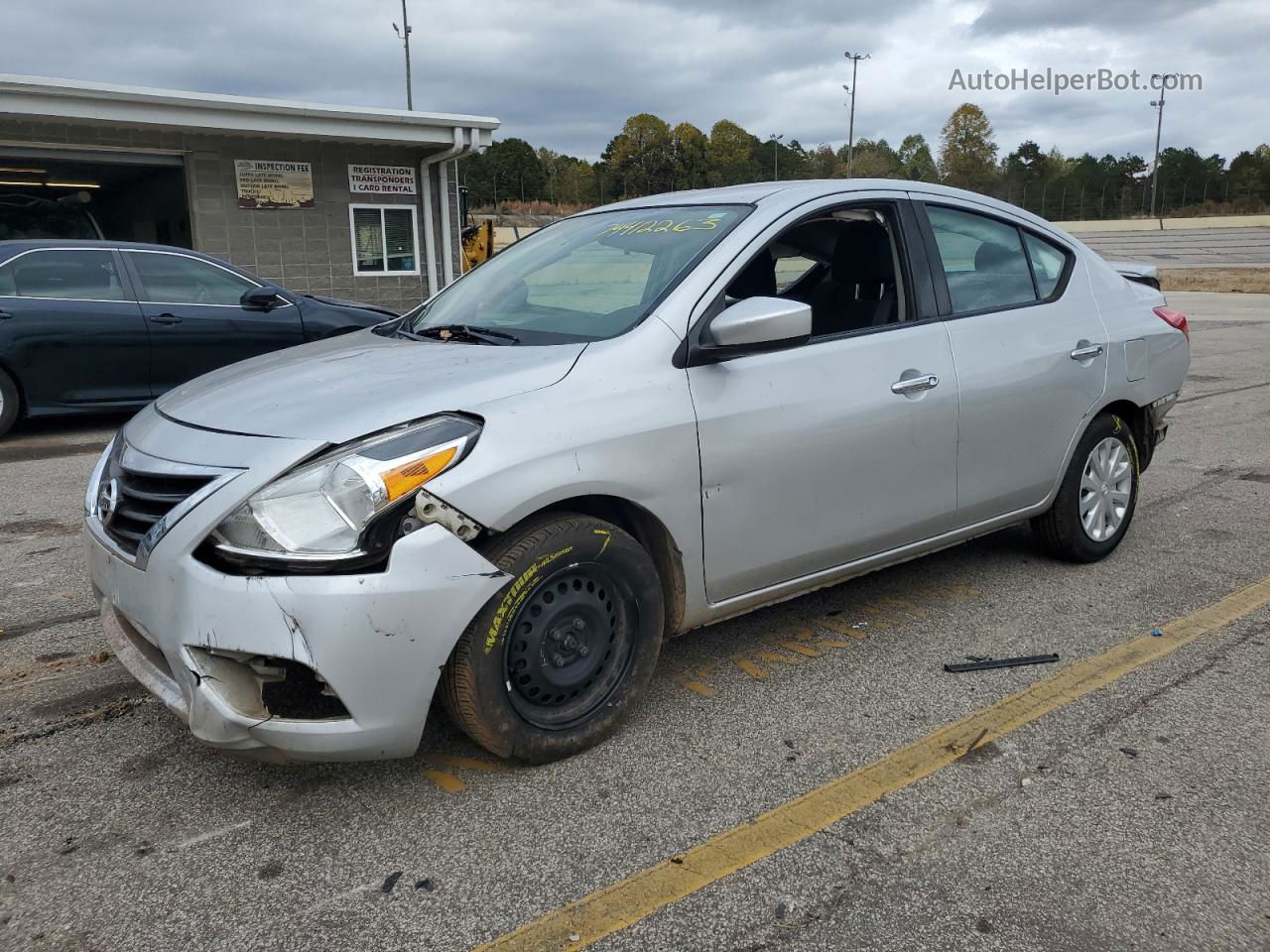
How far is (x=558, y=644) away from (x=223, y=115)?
14.1 metres

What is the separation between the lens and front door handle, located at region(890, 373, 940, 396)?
11.8 feet

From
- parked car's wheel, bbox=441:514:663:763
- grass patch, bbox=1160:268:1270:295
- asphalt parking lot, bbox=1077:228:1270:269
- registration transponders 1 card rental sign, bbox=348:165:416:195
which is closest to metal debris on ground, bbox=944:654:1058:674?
parked car's wheel, bbox=441:514:663:763

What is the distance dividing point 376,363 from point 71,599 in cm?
215

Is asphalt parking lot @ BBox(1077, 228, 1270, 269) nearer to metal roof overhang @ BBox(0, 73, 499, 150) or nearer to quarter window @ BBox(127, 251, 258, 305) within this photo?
metal roof overhang @ BBox(0, 73, 499, 150)

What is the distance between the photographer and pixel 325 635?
243 centimetres

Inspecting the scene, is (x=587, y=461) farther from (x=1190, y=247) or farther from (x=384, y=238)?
(x=1190, y=247)

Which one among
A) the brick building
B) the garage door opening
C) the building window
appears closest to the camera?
the brick building

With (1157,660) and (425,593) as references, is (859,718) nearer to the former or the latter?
(1157,660)

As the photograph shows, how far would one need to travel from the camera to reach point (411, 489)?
2.52 m

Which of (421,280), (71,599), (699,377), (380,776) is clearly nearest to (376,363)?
(699,377)

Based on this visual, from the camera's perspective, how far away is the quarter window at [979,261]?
4.03m

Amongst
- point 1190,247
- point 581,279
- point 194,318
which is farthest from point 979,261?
point 1190,247

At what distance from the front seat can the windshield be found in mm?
669

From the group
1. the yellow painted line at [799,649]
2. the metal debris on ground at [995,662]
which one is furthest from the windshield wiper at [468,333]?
the metal debris on ground at [995,662]
